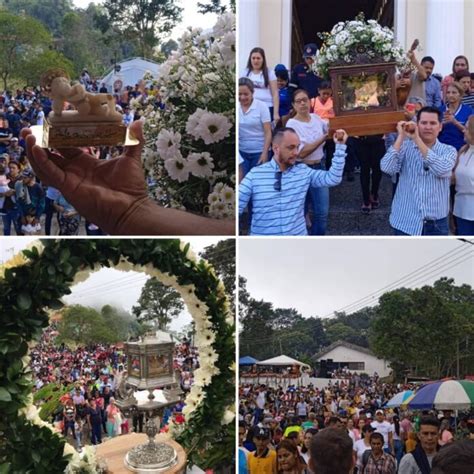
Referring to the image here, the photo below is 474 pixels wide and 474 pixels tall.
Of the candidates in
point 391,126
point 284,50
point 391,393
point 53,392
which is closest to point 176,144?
point 284,50

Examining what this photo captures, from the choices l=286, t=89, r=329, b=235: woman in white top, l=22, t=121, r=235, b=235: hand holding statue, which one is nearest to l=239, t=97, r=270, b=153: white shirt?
l=286, t=89, r=329, b=235: woman in white top

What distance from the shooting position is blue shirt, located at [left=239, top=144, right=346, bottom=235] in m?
2.11

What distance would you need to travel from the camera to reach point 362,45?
205cm

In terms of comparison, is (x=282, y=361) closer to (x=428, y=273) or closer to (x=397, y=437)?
(x=397, y=437)

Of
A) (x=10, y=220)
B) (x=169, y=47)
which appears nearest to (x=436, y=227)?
(x=169, y=47)

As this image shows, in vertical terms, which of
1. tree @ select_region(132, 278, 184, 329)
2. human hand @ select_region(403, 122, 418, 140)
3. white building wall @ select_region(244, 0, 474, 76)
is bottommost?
tree @ select_region(132, 278, 184, 329)

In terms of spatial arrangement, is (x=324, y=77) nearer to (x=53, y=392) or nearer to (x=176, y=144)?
(x=176, y=144)

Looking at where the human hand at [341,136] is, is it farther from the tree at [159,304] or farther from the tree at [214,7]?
the tree at [159,304]

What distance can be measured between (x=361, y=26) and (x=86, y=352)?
4.44ft

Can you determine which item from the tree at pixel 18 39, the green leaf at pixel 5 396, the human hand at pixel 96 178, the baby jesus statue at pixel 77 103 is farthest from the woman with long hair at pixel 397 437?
the tree at pixel 18 39

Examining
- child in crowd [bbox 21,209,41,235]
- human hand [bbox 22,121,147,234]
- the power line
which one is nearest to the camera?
human hand [bbox 22,121,147,234]

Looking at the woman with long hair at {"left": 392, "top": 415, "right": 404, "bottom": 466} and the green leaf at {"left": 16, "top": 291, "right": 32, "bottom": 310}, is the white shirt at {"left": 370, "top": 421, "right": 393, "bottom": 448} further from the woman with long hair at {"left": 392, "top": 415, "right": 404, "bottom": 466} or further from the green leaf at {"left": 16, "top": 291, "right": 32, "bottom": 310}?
the green leaf at {"left": 16, "top": 291, "right": 32, "bottom": 310}

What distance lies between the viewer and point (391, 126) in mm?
2090

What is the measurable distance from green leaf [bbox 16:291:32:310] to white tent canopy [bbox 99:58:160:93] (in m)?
0.71
